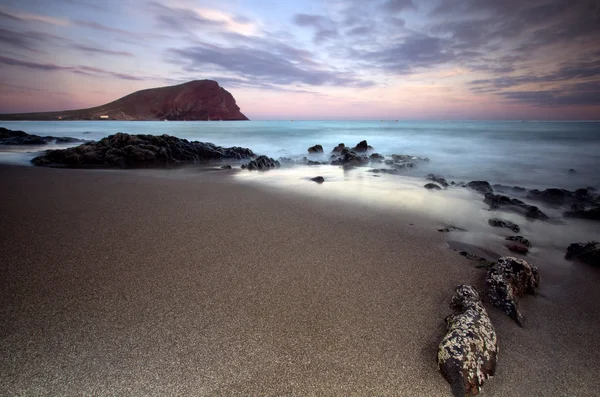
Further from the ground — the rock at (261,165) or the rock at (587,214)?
the rock at (261,165)

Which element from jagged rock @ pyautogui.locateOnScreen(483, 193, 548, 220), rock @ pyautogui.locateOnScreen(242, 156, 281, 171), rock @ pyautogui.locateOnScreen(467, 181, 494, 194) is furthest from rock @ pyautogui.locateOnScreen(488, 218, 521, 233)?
rock @ pyautogui.locateOnScreen(242, 156, 281, 171)

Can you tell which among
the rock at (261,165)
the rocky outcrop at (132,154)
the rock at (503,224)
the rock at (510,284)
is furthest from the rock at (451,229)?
the rocky outcrop at (132,154)

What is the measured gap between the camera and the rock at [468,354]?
62.8 inches

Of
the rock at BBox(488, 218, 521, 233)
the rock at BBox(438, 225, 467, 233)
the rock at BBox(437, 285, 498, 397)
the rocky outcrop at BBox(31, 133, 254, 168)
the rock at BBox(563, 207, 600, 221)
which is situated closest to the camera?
the rock at BBox(437, 285, 498, 397)

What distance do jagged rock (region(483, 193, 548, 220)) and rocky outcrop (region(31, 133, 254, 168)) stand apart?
9510 millimetres

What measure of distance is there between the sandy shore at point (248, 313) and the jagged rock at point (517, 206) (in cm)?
229

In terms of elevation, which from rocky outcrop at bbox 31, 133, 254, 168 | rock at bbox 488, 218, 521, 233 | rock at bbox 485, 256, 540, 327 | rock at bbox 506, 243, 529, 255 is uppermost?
rocky outcrop at bbox 31, 133, 254, 168

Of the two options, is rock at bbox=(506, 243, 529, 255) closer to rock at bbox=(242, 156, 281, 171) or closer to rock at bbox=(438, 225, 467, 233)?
rock at bbox=(438, 225, 467, 233)

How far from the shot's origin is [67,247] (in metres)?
2.98

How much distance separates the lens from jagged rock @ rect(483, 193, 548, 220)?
518cm

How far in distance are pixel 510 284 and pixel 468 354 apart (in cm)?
115

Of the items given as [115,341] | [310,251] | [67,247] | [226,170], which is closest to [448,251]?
[310,251]

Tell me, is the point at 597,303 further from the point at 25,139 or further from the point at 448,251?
the point at 25,139

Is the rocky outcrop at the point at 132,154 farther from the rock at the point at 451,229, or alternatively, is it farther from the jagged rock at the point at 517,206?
the jagged rock at the point at 517,206
